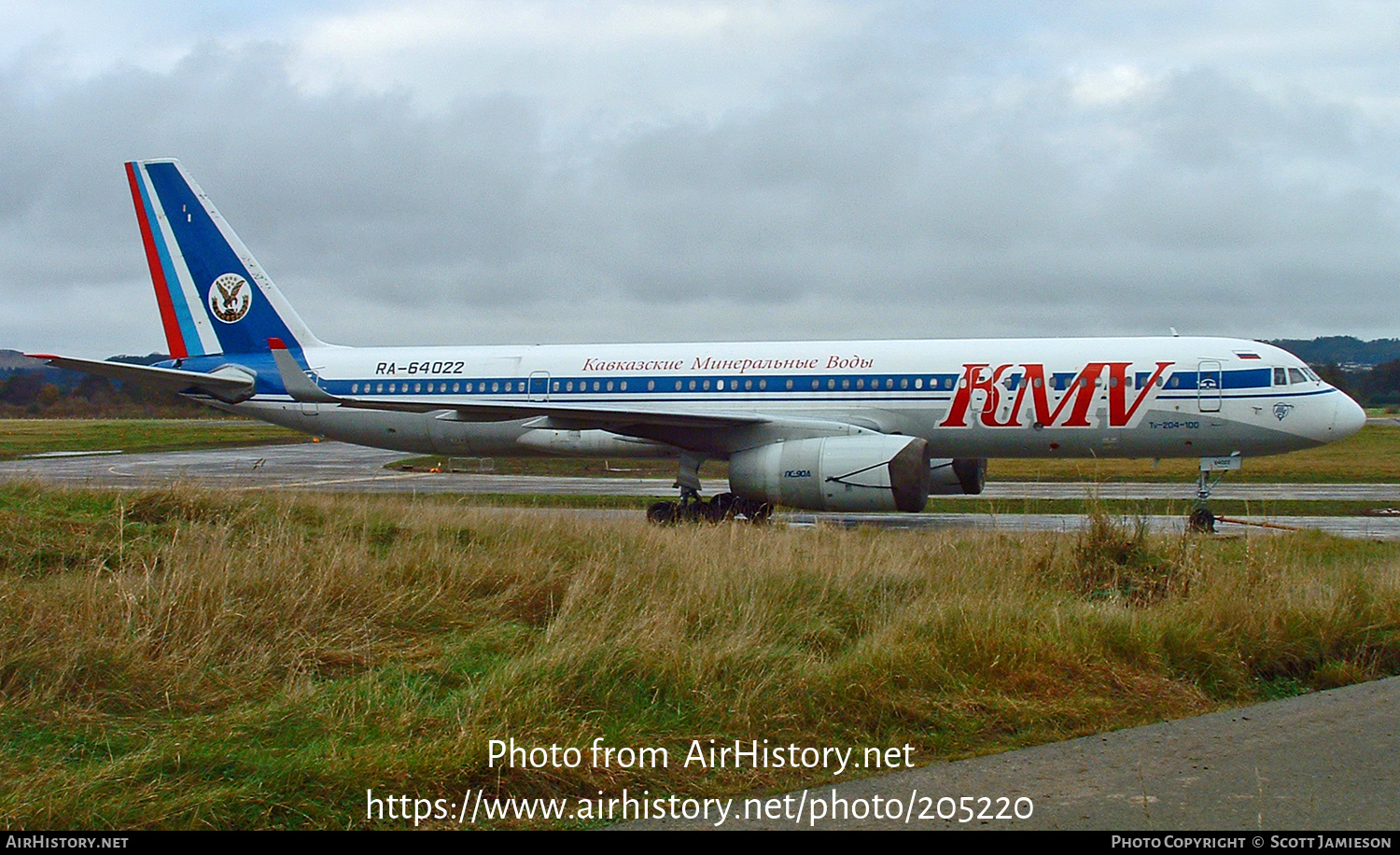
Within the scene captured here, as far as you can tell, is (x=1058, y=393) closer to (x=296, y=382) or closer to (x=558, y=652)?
(x=296, y=382)

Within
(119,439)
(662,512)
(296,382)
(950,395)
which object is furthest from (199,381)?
(119,439)

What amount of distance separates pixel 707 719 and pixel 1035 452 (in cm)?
1445

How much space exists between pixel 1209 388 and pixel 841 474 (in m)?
6.37

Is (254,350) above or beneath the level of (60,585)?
above

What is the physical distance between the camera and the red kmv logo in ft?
61.7

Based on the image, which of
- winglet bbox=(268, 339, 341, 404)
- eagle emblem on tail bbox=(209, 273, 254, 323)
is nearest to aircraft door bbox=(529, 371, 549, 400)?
winglet bbox=(268, 339, 341, 404)

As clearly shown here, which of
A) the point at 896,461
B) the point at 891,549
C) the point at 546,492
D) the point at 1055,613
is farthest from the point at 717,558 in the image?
the point at 546,492

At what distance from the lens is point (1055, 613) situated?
8.18 meters

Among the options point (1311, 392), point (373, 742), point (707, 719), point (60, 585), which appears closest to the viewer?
point (373, 742)

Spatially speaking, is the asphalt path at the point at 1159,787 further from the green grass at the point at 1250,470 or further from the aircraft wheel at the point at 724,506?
the green grass at the point at 1250,470

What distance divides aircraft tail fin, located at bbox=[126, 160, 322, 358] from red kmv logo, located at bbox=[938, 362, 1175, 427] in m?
14.5

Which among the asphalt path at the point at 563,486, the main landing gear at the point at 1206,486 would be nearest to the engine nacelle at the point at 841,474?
the asphalt path at the point at 563,486

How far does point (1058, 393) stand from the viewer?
1895 cm
